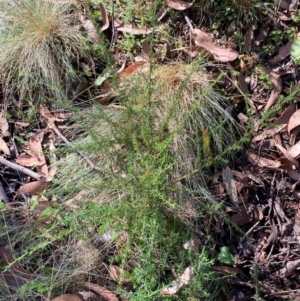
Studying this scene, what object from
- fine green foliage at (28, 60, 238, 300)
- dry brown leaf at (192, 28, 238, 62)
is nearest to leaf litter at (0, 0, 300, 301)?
dry brown leaf at (192, 28, 238, 62)

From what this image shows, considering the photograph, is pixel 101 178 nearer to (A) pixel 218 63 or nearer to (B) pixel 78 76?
(B) pixel 78 76

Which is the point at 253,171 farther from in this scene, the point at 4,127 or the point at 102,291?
the point at 4,127

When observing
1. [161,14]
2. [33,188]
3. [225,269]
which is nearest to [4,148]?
[33,188]

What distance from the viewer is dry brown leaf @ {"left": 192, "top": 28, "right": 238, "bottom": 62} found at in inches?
116

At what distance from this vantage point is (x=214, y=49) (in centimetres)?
296

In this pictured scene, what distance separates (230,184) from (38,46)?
117cm

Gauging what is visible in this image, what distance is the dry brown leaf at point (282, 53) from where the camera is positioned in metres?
2.97

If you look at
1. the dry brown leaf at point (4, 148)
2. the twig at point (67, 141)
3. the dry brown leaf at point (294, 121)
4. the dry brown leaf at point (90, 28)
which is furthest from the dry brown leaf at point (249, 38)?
the dry brown leaf at point (4, 148)

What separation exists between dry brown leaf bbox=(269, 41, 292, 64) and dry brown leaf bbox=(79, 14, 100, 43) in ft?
2.94

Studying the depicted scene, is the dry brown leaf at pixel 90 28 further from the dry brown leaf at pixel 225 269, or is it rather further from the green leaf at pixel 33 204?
the dry brown leaf at pixel 225 269

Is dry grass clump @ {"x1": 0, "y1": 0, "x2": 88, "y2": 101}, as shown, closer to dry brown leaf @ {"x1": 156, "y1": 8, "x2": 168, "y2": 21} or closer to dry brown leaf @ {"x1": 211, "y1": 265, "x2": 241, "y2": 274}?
dry brown leaf @ {"x1": 156, "y1": 8, "x2": 168, "y2": 21}

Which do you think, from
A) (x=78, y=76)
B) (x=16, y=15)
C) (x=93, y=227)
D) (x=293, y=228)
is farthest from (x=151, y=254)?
(x=16, y=15)

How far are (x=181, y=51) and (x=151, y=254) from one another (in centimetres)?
104

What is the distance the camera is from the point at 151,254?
266 cm
